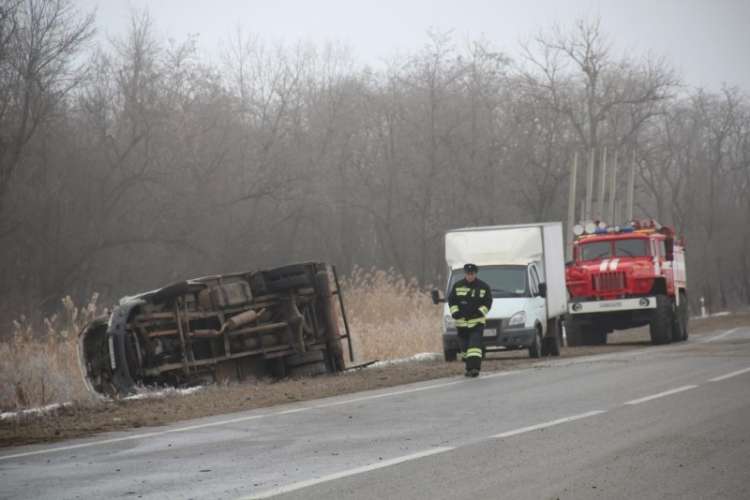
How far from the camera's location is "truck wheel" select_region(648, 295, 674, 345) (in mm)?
33375

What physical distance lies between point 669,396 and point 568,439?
455cm

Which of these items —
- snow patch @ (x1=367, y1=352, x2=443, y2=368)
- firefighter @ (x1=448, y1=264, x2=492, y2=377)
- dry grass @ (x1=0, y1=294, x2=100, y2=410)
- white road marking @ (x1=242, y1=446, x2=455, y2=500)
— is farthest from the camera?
snow patch @ (x1=367, y1=352, x2=443, y2=368)

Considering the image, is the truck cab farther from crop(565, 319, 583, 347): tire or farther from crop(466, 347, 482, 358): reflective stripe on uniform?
crop(565, 319, 583, 347): tire

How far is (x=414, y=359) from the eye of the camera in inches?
1066

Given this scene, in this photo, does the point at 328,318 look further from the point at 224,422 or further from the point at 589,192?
the point at 589,192

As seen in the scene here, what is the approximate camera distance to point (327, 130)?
66500 mm

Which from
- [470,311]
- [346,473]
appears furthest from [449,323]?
[346,473]

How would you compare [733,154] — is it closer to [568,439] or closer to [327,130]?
[327,130]

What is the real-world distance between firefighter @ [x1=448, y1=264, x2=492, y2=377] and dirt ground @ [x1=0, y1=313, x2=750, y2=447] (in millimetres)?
857

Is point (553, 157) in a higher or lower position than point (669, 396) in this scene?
higher

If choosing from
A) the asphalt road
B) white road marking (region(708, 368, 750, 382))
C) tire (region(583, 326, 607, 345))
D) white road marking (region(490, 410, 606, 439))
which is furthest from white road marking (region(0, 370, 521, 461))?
tire (region(583, 326, 607, 345))

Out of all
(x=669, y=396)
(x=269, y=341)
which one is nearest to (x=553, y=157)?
(x=269, y=341)

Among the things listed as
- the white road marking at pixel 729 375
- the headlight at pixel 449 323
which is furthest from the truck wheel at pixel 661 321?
the white road marking at pixel 729 375

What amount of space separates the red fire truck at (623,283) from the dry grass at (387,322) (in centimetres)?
411
